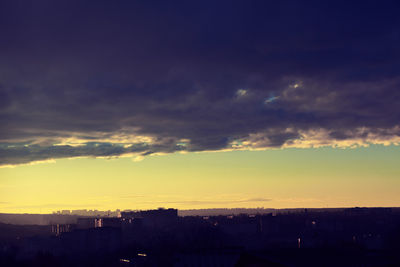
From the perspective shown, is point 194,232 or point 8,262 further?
point 194,232

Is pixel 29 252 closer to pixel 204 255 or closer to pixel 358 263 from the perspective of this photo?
pixel 204 255

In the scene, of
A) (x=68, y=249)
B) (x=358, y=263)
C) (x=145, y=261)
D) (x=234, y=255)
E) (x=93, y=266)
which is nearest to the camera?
(x=358, y=263)

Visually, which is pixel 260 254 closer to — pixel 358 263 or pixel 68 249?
pixel 358 263

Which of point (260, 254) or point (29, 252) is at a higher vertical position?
point (260, 254)

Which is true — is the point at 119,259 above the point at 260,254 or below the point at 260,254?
below

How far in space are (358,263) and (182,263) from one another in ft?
150

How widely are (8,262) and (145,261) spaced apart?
34.2m

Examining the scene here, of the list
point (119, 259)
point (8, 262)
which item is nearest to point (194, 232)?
point (119, 259)

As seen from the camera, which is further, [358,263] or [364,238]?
[364,238]

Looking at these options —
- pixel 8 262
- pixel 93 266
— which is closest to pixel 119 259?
pixel 93 266

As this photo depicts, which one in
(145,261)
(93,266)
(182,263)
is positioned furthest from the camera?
(93,266)

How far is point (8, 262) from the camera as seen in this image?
114125 mm

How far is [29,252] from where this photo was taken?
133625 millimetres

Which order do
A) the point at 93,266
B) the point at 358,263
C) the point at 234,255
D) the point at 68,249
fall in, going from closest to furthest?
the point at 358,263
the point at 234,255
the point at 93,266
the point at 68,249
